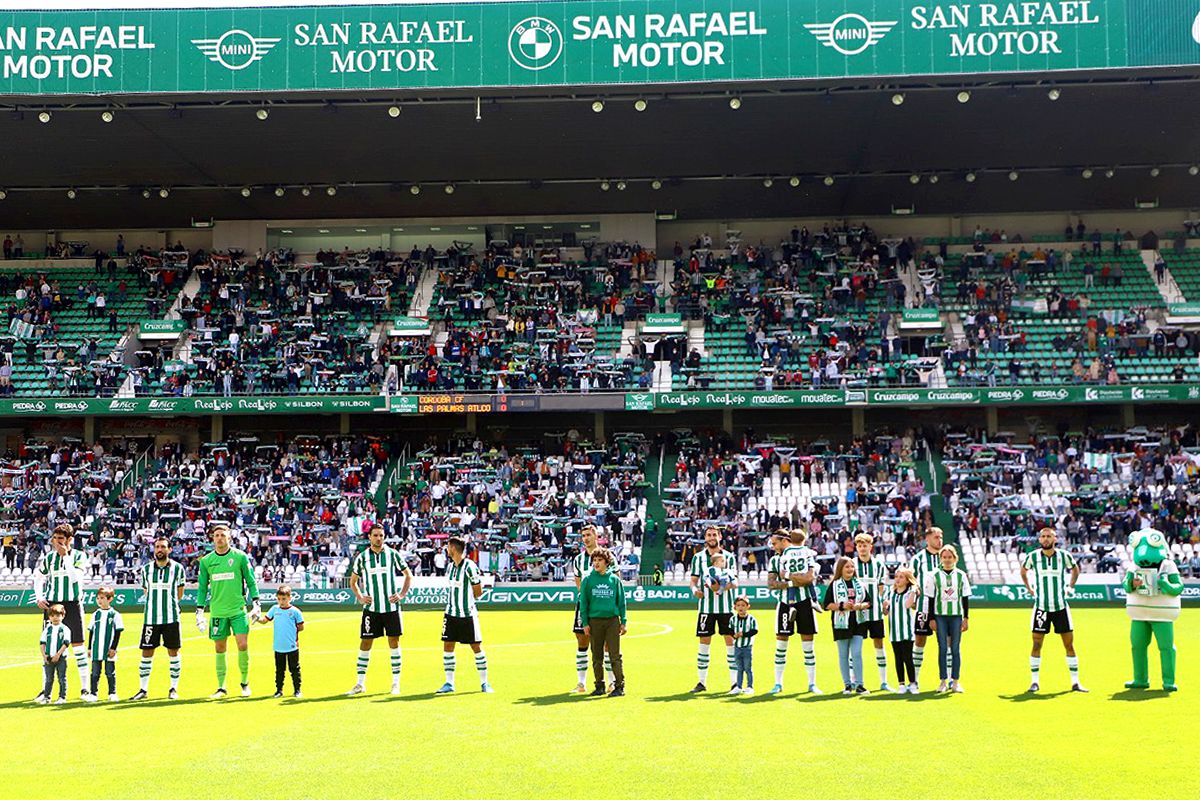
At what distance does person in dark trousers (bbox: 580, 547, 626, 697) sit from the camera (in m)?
16.3

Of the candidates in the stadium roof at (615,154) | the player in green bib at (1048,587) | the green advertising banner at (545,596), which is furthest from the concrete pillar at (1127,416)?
the player in green bib at (1048,587)

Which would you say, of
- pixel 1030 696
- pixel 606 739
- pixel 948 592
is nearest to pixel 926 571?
pixel 948 592

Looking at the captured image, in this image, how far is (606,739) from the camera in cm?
1278

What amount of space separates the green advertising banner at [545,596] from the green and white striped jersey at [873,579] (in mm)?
20160

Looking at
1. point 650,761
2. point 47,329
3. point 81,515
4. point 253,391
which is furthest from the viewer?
point 47,329

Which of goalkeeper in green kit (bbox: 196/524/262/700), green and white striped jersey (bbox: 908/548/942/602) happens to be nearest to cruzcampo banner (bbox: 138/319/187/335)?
goalkeeper in green kit (bbox: 196/524/262/700)

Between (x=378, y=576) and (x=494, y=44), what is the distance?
2464 centimetres

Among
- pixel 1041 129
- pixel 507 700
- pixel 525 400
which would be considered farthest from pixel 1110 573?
pixel 507 700

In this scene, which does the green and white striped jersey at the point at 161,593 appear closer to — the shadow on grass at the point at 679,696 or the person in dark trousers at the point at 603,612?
the person in dark trousers at the point at 603,612

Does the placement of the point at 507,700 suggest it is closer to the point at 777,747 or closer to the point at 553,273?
the point at 777,747

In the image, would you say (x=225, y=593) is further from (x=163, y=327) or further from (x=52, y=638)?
(x=163, y=327)

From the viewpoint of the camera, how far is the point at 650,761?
456 inches

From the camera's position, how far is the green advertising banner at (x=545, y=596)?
36.3 metres

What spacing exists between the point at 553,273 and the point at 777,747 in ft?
127
